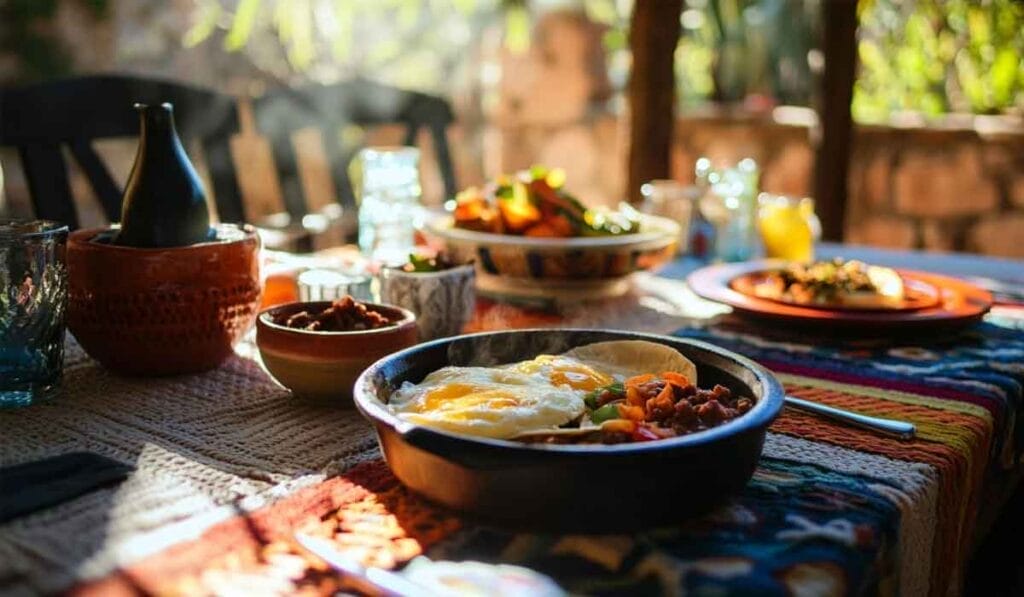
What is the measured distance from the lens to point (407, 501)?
0.65 meters

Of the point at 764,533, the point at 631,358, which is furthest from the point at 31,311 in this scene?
the point at 764,533

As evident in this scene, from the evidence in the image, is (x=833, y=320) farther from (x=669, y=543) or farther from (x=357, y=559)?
(x=357, y=559)

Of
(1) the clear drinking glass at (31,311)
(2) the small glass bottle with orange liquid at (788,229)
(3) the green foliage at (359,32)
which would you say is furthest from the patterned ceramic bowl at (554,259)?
(3) the green foliage at (359,32)

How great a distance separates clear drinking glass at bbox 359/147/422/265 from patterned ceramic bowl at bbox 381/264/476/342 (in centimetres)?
41

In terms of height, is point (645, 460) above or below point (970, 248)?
above

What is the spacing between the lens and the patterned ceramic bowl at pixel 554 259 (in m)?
1.29

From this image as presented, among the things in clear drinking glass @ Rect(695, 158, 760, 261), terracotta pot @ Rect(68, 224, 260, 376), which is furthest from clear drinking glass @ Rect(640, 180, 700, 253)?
terracotta pot @ Rect(68, 224, 260, 376)

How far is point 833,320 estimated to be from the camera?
1.12 metres

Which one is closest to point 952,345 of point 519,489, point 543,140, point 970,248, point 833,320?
point 833,320

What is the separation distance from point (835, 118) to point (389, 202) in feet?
5.31

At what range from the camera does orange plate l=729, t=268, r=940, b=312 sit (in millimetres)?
1166

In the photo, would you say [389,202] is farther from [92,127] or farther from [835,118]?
[835,118]

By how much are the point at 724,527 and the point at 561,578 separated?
0.12 meters

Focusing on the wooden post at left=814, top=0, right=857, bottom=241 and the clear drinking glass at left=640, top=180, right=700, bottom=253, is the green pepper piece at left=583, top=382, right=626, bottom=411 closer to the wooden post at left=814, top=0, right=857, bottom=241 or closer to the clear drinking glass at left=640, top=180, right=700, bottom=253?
the clear drinking glass at left=640, top=180, right=700, bottom=253
